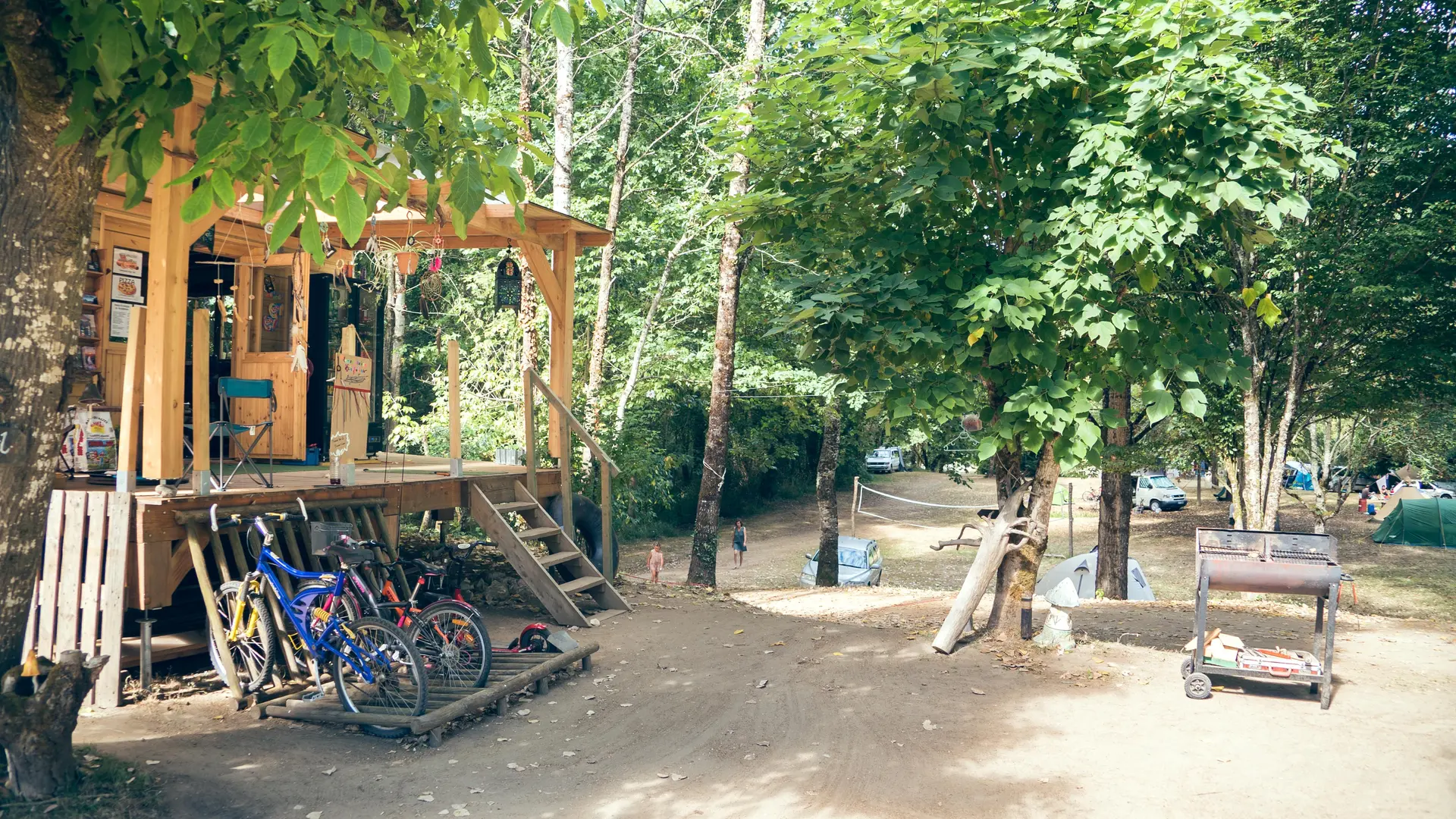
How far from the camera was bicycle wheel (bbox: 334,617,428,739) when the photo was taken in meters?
6.00

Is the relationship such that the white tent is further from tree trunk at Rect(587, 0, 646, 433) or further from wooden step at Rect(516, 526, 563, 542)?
wooden step at Rect(516, 526, 563, 542)

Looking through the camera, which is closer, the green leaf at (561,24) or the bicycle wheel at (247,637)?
the green leaf at (561,24)

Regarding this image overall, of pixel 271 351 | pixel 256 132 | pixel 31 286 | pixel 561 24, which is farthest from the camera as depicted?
pixel 271 351

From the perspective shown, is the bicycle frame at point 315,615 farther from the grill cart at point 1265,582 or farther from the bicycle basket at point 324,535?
the grill cart at point 1265,582

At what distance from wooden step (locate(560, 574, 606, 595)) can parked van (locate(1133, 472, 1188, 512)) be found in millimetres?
27775

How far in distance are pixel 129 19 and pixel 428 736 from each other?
4101mm

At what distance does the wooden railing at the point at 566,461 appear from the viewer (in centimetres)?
1012

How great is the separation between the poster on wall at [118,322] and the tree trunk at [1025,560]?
8373 mm

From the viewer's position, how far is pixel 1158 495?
33531mm

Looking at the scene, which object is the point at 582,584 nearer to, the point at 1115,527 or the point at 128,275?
the point at 128,275

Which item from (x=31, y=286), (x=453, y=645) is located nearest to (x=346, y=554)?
(x=453, y=645)

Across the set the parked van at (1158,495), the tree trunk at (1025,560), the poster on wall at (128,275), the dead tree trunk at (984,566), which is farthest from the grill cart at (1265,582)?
the parked van at (1158,495)

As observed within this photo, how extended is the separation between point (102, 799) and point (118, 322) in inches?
243

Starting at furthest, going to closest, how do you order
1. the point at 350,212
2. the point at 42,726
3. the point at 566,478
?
the point at 566,478 < the point at 42,726 < the point at 350,212
